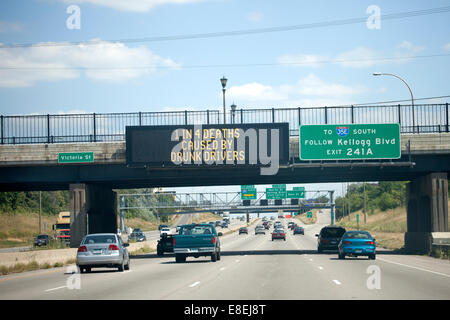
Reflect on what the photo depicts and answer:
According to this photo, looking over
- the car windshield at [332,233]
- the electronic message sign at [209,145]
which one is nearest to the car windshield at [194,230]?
the electronic message sign at [209,145]

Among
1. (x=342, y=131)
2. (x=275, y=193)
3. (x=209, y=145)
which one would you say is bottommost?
(x=275, y=193)

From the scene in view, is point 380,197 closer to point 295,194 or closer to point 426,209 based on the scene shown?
point 295,194

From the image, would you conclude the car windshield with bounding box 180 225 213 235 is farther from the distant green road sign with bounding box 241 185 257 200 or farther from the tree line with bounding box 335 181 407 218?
the tree line with bounding box 335 181 407 218

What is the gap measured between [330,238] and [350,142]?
7231mm

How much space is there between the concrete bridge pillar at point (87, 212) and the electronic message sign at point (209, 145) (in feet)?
14.1

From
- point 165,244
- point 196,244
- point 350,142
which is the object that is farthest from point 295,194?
point 196,244

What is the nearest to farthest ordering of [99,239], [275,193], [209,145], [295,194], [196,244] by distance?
[99,239] < [196,244] < [209,145] < [275,193] < [295,194]

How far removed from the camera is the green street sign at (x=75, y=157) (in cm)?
4134

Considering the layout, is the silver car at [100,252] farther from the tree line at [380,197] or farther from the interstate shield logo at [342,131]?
the tree line at [380,197]

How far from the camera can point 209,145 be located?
4041cm

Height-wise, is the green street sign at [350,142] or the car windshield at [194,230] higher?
the green street sign at [350,142]

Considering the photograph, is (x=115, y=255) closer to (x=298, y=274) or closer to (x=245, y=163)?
(x=298, y=274)
